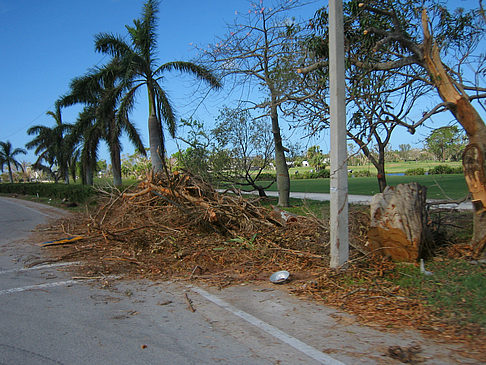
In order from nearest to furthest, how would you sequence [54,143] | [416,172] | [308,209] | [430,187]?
[308,209] < [430,187] < [54,143] < [416,172]

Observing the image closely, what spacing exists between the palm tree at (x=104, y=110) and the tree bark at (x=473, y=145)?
48.1 ft

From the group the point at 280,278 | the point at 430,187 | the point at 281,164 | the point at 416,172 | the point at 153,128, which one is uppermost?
the point at 153,128

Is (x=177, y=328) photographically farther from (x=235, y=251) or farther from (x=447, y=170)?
(x=447, y=170)

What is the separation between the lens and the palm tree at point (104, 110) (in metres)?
18.7

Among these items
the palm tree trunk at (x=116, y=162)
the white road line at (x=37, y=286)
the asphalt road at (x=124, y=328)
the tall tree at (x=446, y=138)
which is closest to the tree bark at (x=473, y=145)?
the tall tree at (x=446, y=138)

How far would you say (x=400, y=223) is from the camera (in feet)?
20.0

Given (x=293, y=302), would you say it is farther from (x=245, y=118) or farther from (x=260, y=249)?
(x=245, y=118)

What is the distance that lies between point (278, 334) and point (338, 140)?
3117mm

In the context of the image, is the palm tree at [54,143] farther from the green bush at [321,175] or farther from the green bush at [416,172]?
the green bush at [416,172]

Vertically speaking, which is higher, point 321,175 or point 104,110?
point 104,110

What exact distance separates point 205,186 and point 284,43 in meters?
5.89

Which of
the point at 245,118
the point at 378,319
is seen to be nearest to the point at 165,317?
the point at 378,319

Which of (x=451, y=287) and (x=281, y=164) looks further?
(x=281, y=164)

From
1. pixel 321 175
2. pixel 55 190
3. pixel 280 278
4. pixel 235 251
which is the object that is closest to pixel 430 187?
pixel 235 251
